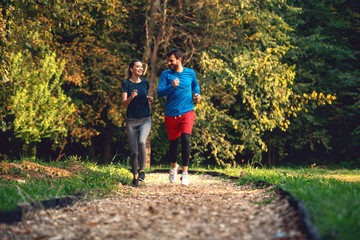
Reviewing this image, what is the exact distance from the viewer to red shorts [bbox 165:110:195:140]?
23.4 ft

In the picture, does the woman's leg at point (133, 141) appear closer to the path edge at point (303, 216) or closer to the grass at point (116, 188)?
the grass at point (116, 188)

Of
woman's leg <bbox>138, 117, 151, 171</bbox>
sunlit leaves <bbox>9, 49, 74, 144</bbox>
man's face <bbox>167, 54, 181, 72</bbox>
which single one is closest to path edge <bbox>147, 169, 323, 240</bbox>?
woman's leg <bbox>138, 117, 151, 171</bbox>

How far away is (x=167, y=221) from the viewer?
381 centimetres

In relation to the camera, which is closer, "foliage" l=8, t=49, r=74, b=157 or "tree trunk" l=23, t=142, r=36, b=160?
"foliage" l=8, t=49, r=74, b=157

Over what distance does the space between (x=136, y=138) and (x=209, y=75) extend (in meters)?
7.16

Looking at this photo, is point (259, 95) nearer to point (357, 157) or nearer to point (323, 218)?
point (357, 157)

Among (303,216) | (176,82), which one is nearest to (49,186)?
(176,82)

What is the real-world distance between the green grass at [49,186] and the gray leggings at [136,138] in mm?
443

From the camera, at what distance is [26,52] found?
45.9 ft

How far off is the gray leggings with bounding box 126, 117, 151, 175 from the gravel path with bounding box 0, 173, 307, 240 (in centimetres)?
192

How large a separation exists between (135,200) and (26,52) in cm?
1029

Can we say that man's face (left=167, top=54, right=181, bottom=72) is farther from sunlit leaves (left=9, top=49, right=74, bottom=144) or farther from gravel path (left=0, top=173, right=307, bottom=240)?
sunlit leaves (left=9, top=49, right=74, bottom=144)

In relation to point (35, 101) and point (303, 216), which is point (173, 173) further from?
point (35, 101)

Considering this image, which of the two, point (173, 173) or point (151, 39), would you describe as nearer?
point (173, 173)
